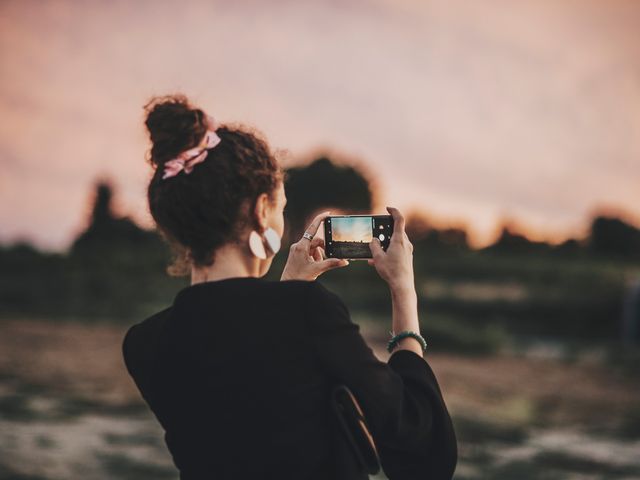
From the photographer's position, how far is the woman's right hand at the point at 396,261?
1.65m

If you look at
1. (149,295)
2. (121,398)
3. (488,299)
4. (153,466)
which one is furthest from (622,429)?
(149,295)

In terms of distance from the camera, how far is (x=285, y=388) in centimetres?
143

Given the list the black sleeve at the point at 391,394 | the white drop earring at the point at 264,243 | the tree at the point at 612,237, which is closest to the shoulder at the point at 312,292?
the black sleeve at the point at 391,394

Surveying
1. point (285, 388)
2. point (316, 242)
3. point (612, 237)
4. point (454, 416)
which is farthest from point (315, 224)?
point (612, 237)

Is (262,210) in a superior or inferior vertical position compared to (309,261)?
superior

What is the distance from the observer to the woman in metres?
1.42

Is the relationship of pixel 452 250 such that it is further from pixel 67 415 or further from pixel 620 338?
pixel 67 415

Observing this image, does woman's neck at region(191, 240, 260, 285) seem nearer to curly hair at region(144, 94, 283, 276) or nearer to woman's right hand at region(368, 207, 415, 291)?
curly hair at region(144, 94, 283, 276)

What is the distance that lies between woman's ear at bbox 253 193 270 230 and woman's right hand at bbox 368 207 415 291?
0.32 m

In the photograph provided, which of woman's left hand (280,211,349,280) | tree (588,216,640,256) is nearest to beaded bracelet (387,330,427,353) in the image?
woman's left hand (280,211,349,280)

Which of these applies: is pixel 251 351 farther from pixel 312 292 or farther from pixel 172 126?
pixel 172 126

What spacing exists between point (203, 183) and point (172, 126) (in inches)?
9.3

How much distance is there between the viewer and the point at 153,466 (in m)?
5.73

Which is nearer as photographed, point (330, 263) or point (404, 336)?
point (404, 336)
